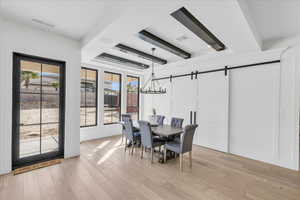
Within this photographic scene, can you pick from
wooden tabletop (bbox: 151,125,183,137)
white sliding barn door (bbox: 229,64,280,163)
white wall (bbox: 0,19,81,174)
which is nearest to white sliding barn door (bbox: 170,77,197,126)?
white sliding barn door (bbox: 229,64,280,163)

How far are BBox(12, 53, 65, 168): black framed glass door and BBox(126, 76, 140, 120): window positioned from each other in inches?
121

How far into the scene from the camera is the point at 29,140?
9.58ft

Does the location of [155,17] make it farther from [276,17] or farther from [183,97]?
[183,97]

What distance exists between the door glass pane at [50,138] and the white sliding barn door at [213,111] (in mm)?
3989

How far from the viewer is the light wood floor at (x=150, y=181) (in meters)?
2.06

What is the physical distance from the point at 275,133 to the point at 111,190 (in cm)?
371

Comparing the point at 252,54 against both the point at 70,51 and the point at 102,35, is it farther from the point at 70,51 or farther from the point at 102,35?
the point at 70,51

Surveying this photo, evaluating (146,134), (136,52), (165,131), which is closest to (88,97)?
(136,52)

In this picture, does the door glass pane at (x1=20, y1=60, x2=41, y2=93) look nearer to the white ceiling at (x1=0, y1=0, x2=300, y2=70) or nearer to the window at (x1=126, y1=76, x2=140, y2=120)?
the white ceiling at (x1=0, y1=0, x2=300, y2=70)

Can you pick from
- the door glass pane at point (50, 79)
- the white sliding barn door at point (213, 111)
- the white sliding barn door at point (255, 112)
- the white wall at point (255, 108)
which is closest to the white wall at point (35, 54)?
the door glass pane at point (50, 79)

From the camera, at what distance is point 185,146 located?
9.62 ft

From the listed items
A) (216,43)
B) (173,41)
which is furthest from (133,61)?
(216,43)

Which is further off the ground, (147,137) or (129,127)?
(129,127)

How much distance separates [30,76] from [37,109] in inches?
28.6
